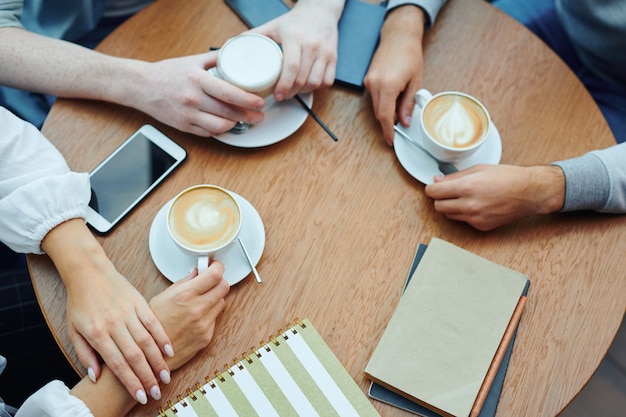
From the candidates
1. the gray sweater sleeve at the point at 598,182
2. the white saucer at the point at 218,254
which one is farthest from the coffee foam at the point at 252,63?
the gray sweater sleeve at the point at 598,182

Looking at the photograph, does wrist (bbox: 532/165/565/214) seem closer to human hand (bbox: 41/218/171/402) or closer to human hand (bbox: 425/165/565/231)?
human hand (bbox: 425/165/565/231)

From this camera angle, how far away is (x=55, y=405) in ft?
2.55

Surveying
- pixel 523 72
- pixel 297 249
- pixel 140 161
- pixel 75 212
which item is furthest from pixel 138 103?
pixel 523 72

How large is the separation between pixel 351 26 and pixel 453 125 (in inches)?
12.4

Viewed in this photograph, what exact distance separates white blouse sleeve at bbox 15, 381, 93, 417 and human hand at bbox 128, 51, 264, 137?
1.56 ft

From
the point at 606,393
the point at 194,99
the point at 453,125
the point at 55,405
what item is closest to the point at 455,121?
the point at 453,125

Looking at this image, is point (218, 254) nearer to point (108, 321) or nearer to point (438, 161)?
point (108, 321)

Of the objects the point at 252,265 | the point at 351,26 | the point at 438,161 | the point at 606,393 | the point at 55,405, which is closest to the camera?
the point at 55,405

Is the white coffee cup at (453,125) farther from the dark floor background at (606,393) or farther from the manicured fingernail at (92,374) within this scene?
the dark floor background at (606,393)

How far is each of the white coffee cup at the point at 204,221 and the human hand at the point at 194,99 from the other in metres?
0.14

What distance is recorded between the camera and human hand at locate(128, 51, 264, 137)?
0.95 m

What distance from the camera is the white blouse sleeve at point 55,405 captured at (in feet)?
2.54

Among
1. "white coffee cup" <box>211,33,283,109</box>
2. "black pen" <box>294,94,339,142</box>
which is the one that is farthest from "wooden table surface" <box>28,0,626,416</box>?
"white coffee cup" <box>211,33,283,109</box>

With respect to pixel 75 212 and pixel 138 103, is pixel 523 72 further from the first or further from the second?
pixel 75 212
